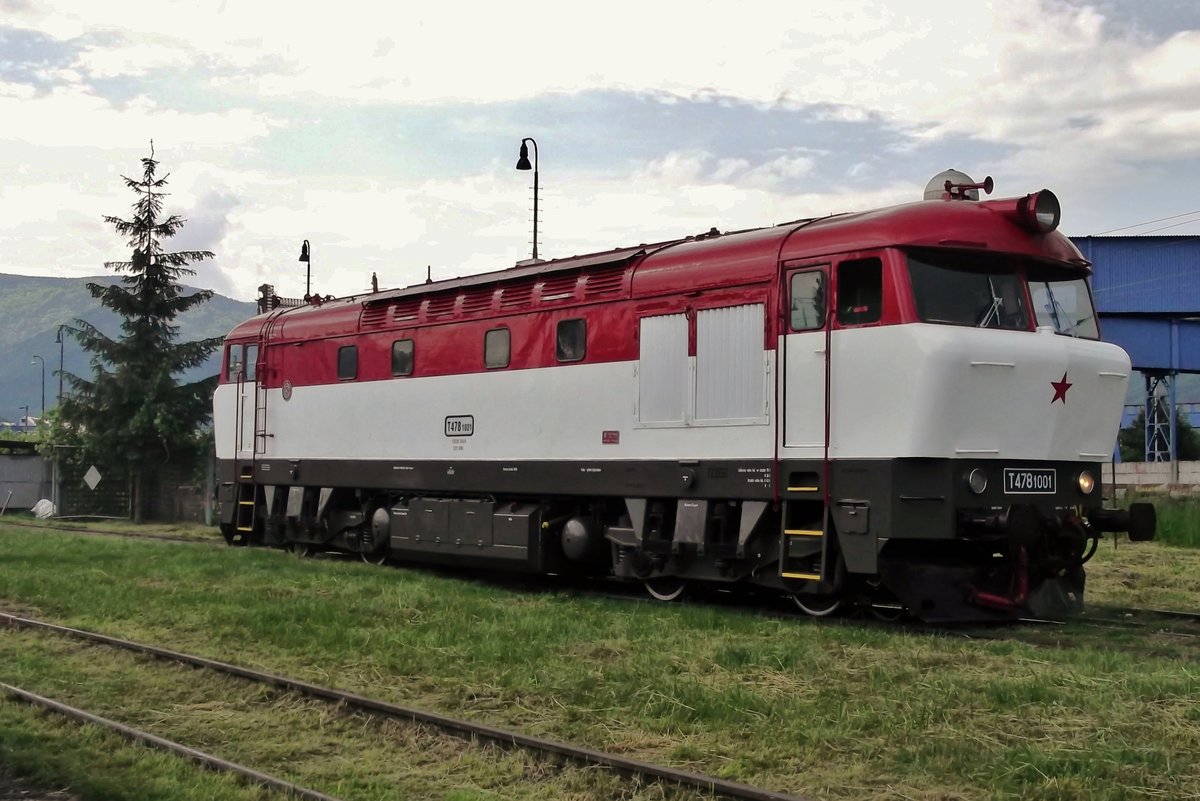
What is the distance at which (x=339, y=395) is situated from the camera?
64.6 ft

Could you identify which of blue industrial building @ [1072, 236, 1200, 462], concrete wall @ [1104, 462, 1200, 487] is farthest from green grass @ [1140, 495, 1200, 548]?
blue industrial building @ [1072, 236, 1200, 462]

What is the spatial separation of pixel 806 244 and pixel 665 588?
14.9 ft

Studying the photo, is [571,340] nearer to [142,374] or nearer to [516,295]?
[516,295]

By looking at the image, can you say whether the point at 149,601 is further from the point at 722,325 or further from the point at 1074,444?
the point at 1074,444

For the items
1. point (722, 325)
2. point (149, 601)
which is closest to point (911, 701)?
point (722, 325)

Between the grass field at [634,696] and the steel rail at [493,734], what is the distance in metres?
0.18

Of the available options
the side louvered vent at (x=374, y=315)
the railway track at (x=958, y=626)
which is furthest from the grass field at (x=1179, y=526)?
the side louvered vent at (x=374, y=315)

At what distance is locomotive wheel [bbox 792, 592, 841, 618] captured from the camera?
1261cm

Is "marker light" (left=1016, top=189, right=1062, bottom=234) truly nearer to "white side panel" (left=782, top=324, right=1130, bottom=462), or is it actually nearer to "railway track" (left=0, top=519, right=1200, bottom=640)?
"white side panel" (left=782, top=324, right=1130, bottom=462)

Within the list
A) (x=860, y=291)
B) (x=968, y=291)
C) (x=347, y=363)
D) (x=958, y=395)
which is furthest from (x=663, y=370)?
(x=347, y=363)

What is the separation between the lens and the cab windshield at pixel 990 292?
1173 centimetres

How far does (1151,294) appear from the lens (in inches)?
1625

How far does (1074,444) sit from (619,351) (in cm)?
515

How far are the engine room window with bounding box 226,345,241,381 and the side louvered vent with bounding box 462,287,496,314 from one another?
749 cm
